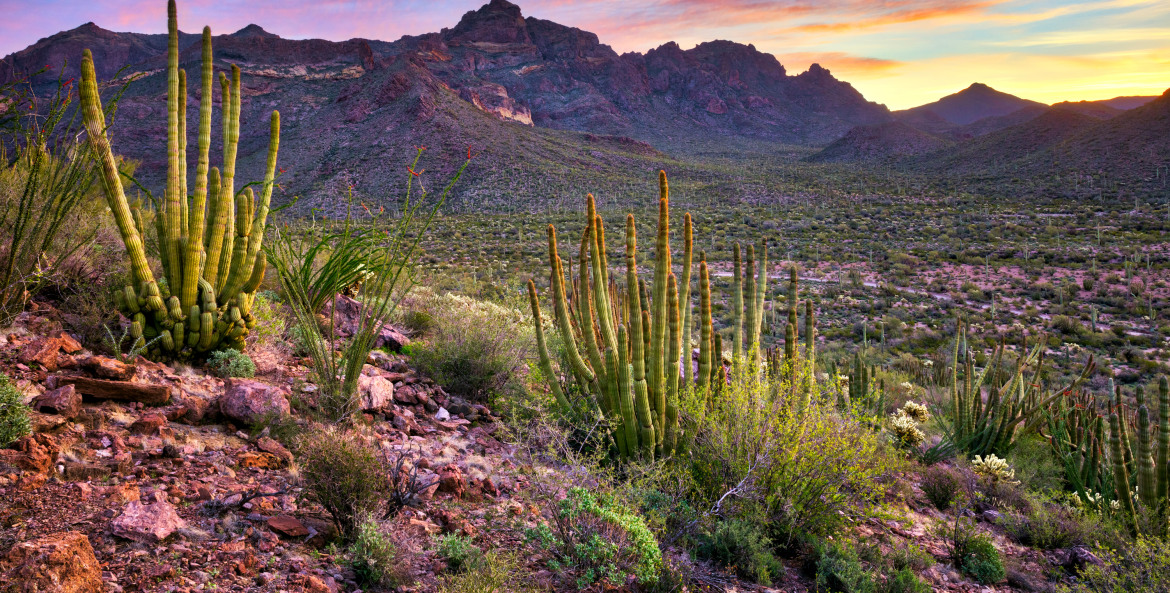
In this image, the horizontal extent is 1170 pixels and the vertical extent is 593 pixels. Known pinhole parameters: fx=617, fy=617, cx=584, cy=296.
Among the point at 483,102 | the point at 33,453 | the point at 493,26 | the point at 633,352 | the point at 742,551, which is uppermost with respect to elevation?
the point at 493,26

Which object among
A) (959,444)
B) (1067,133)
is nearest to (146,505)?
(959,444)

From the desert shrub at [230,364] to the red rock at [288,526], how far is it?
78.5 inches

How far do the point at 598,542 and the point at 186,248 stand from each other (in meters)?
3.87

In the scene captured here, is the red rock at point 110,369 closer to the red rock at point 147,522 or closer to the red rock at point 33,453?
the red rock at point 33,453

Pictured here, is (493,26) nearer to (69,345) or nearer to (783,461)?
(69,345)

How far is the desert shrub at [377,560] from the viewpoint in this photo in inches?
117

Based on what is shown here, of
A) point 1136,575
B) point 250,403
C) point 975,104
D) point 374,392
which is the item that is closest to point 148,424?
point 250,403

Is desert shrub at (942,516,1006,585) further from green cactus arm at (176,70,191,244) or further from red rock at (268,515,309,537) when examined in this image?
green cactus arm at (176,70,191,244)

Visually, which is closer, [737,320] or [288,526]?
[288,526]

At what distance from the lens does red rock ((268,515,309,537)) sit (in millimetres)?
3154

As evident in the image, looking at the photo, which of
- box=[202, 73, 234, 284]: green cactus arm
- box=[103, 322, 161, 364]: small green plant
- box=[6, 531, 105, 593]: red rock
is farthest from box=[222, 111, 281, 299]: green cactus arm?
box=[6, 531, 105, 593]: red rock

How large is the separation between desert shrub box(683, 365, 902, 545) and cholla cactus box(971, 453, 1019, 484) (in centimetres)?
209

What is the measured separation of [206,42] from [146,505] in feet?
13.7

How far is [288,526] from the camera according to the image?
3195 mm
